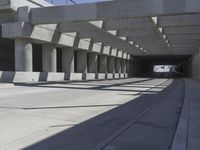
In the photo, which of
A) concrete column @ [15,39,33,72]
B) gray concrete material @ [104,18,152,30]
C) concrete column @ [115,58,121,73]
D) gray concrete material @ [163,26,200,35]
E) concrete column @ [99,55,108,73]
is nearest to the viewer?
concrete column @ [15,39,33,72]

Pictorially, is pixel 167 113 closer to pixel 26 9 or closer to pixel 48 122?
pixel 48 122

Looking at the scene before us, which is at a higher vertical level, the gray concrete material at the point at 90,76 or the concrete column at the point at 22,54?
the concrete column at the point at 22,54

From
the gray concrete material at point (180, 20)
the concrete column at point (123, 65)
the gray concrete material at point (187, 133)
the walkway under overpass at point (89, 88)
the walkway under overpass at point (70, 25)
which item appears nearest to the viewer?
the gray concrete material at point (187, 133)

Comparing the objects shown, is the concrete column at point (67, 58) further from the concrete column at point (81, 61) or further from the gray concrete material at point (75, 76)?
the concrete column at point (81, 61)

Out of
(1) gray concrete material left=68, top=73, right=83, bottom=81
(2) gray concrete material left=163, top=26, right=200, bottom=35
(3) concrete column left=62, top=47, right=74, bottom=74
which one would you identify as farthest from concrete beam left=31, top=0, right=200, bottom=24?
(1) gray concrete material left=68, top=73, right=83, bottom=81

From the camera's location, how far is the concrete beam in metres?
24.4

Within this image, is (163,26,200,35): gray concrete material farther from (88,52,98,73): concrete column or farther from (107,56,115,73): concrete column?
(107,56,115,73): concrete column

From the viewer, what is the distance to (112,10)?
2623 cm

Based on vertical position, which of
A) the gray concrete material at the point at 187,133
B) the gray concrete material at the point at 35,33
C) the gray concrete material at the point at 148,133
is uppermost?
the gray concrete material at the point at 35,33

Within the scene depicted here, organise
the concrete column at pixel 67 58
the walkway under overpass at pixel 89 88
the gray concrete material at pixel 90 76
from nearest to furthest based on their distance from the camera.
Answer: the walkway under overpass at pixel 89 88 < the concrete column at pixel 67 58 < the gray concrete material at pixel 90 76

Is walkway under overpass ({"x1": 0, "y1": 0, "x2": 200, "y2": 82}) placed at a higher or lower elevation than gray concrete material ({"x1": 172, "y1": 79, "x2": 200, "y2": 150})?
higher

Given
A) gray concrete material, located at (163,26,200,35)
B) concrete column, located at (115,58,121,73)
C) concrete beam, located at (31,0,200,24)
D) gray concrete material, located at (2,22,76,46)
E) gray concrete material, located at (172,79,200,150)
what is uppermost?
concrete beam, located at (31,0,200,24)

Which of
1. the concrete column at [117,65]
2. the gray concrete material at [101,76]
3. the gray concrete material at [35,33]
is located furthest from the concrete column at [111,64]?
the gray concrete material at [35,33]

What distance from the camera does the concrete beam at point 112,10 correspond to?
2436cm
